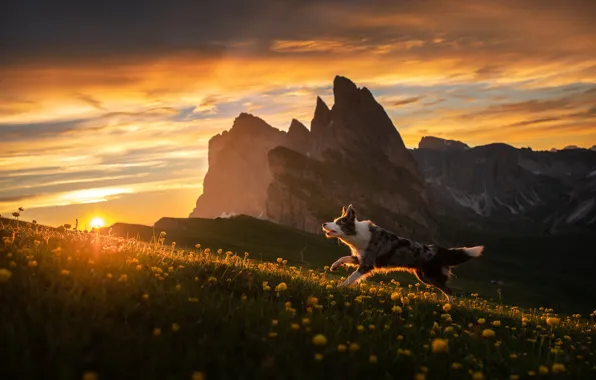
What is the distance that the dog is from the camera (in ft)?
52.4

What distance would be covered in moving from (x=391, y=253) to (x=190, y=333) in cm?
1093

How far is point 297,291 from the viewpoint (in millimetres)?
9445

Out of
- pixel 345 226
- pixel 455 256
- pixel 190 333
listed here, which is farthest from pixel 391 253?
pixel 190 333

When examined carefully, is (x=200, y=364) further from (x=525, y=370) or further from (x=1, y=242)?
(x=1, y=242)

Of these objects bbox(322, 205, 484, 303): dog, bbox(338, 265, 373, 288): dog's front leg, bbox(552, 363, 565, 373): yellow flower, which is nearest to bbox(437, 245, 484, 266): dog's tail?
bbox(322, 205, 484, 303): dog

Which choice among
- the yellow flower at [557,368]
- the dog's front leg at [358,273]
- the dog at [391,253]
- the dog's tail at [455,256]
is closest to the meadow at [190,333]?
the yellow flower at [557,368]

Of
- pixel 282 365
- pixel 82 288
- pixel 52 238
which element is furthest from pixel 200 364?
pixel 52 238

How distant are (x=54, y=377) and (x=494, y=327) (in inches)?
368

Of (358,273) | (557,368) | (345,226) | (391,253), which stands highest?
(345,226)

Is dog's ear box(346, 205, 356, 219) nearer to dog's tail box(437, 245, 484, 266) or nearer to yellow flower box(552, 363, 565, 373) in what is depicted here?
dog's tail box(437, 245, 484, 266)

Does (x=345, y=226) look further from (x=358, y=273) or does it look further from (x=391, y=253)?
(x=358, y=273)

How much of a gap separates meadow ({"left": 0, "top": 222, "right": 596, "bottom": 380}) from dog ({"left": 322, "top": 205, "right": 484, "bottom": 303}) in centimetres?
649

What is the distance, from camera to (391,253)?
631 inches

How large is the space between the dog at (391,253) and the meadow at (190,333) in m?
6.49
